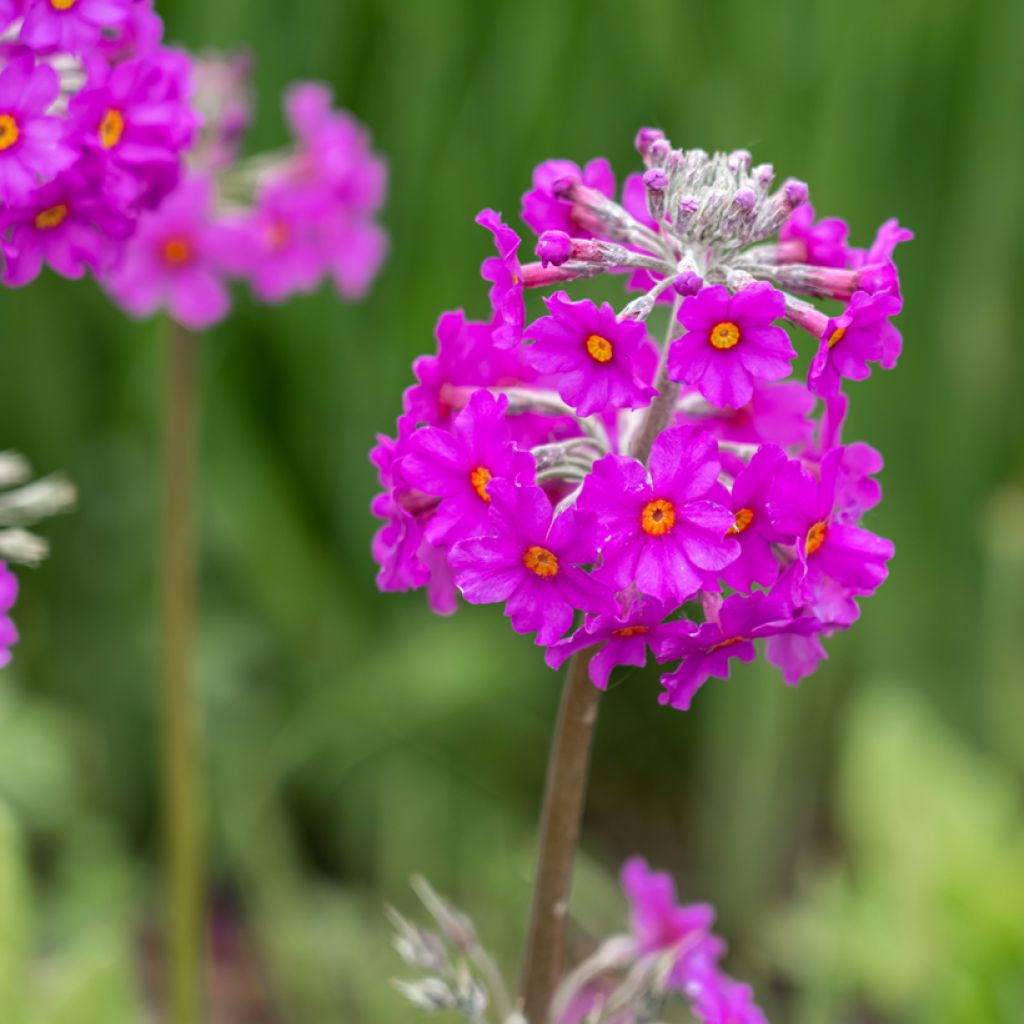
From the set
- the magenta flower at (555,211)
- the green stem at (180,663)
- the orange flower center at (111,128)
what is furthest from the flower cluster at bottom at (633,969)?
the green stem at (180,663)

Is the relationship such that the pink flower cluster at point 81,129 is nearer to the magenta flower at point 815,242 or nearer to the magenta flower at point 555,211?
the magenta flower at point 555,211

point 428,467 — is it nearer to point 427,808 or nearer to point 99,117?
point 99,117

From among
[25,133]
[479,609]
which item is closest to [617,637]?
[25,133]

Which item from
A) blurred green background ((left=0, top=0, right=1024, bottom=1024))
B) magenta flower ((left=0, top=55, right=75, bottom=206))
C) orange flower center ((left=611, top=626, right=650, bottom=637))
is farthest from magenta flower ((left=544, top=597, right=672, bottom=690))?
blurred green background ((left=0, top=0, right=1024, bottom=1024))

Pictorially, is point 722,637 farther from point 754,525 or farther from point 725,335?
point 725,335

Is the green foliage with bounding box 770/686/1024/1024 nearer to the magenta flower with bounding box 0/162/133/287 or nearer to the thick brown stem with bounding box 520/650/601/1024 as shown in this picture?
the thick brown stem with bounding box 520/650/601/1024
